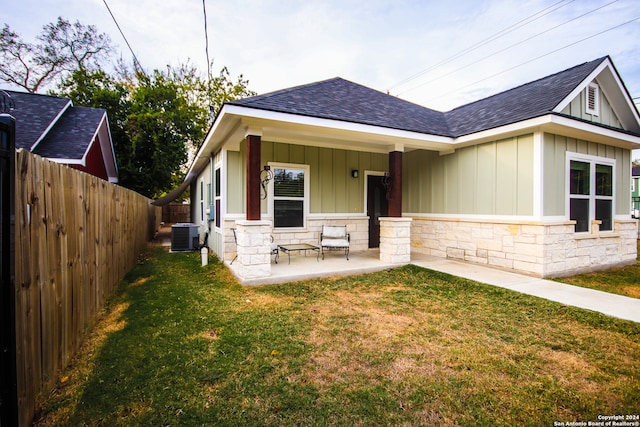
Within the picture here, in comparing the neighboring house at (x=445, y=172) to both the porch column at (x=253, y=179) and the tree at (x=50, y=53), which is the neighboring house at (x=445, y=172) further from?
the tree at (x=50, y=53)

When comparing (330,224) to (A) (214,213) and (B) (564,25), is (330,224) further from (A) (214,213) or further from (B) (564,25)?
(B) (564,25)

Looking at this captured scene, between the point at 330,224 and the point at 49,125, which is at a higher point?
the point at 49,125

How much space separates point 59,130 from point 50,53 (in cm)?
1214

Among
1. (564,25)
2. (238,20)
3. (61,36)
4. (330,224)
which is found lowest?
(330,224)

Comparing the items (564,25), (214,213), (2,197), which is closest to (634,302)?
(2,197)

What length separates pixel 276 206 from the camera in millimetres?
7289

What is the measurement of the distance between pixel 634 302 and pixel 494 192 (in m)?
2.79

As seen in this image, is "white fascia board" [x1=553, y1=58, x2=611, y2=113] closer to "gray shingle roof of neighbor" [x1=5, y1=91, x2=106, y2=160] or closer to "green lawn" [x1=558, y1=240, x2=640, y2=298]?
"green lawn" [x1=558, y1=240, x2=640, y2=298]

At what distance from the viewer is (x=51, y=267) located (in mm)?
2256

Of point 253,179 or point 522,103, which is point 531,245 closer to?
point 522,103

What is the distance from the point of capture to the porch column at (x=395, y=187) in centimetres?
666

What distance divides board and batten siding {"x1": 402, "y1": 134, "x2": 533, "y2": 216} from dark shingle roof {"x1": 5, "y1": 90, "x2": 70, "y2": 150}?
9.96 m

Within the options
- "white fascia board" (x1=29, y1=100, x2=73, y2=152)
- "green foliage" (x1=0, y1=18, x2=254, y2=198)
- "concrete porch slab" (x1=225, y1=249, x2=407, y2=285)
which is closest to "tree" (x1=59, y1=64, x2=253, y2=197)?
"green foliage" (x1=0, y1=18, x2=254, y2=198)

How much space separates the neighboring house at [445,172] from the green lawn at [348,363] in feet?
5.95
